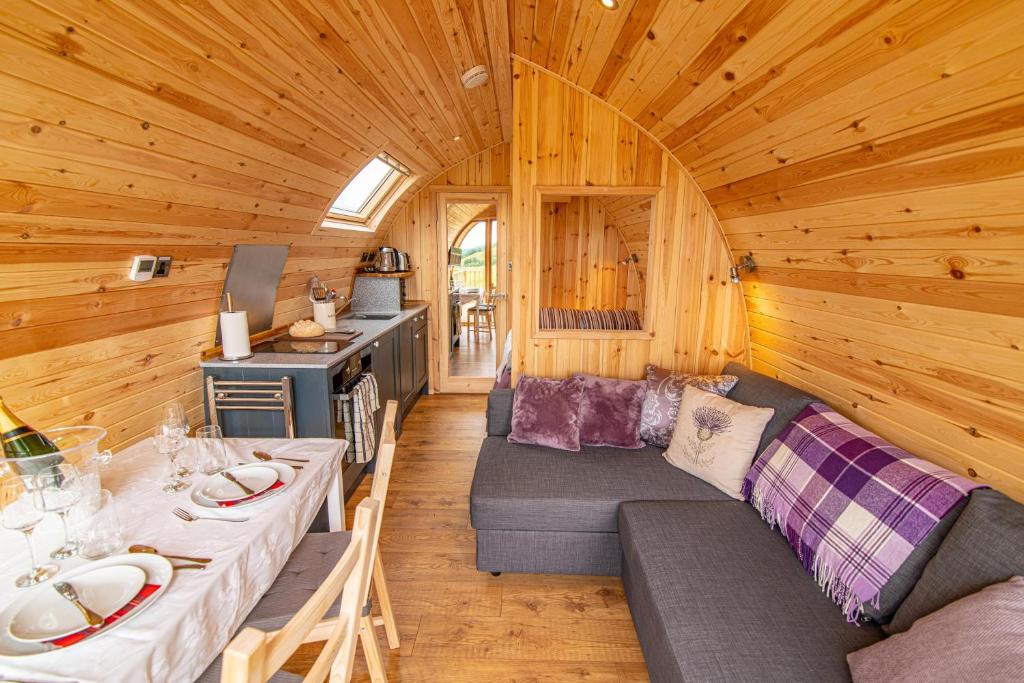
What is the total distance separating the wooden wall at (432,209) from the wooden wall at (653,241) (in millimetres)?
2044

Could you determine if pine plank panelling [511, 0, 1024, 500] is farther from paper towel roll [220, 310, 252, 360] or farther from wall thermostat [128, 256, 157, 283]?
paper towel roll [220, 310, 252, 360]

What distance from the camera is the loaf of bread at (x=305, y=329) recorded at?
126 inches

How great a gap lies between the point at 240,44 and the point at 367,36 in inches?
21.1

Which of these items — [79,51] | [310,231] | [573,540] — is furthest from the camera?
[310,231]

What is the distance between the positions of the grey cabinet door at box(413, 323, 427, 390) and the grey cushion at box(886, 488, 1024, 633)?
3.76 m

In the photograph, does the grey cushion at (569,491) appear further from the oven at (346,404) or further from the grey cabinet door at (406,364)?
the grey cabinet door at (406,364)

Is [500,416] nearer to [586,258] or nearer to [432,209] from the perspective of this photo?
[432,209]

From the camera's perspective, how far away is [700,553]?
5.60 feet

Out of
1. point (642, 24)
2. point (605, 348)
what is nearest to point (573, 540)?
point (605, 348)

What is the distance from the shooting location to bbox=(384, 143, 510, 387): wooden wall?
15.2 ft

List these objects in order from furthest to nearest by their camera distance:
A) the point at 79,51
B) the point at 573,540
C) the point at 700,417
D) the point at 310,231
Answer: the point at 310,231 < the point at 700,417 < the point at 573,540 < the point at 79,51

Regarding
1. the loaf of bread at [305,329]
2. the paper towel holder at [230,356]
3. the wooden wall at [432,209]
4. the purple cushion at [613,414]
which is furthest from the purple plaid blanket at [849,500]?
the wooden wall at [432,209]

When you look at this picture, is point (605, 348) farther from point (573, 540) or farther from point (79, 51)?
point (79, 51)

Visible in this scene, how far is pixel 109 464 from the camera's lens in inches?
64.8
